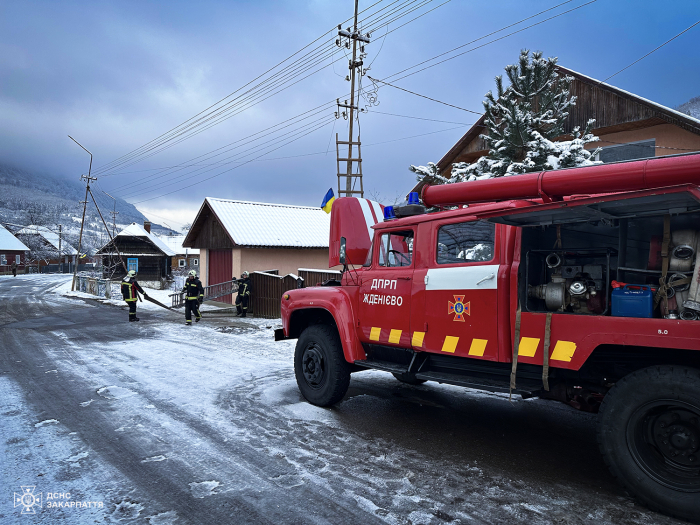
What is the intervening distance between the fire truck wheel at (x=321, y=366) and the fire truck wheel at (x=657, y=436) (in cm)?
301

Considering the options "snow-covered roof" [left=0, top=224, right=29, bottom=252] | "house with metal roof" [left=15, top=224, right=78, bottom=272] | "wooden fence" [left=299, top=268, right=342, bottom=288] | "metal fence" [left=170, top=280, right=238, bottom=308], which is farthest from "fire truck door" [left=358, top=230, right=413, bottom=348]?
"house with metal roof" [left=15, top=224, right=78, bottom=272]

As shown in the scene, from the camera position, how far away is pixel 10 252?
6950 centimetres

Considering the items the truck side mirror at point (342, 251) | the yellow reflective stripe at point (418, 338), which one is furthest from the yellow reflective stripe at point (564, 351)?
the truck side mirror at point (342, 251)

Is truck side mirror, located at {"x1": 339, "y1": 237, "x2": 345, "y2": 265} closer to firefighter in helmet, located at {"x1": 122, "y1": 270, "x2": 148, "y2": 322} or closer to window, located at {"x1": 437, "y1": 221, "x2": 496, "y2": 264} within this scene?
window, located at {"x1": 437, "y1": 221, "x2": 496, "y2": 264}

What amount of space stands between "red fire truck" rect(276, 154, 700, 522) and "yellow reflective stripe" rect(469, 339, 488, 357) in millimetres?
20

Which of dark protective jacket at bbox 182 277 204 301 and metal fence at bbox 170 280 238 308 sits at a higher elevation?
dark protective jacket at bbox 182 277 204 301

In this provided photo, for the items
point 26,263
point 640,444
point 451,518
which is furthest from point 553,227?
point 26,263

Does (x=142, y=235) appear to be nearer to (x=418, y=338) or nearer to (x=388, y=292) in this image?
(x=388, y=292)

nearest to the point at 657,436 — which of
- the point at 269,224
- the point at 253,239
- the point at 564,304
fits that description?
the point at 564,304

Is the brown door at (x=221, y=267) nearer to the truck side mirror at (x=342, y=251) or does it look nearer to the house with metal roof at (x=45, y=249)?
the truck side mirror at (x=342, y=251)

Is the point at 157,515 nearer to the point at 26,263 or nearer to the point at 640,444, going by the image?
the point at 640,444

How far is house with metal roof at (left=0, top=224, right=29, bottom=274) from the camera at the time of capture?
67.9 metres

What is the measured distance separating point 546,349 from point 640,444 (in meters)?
0.92

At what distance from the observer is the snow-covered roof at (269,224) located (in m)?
21.6
